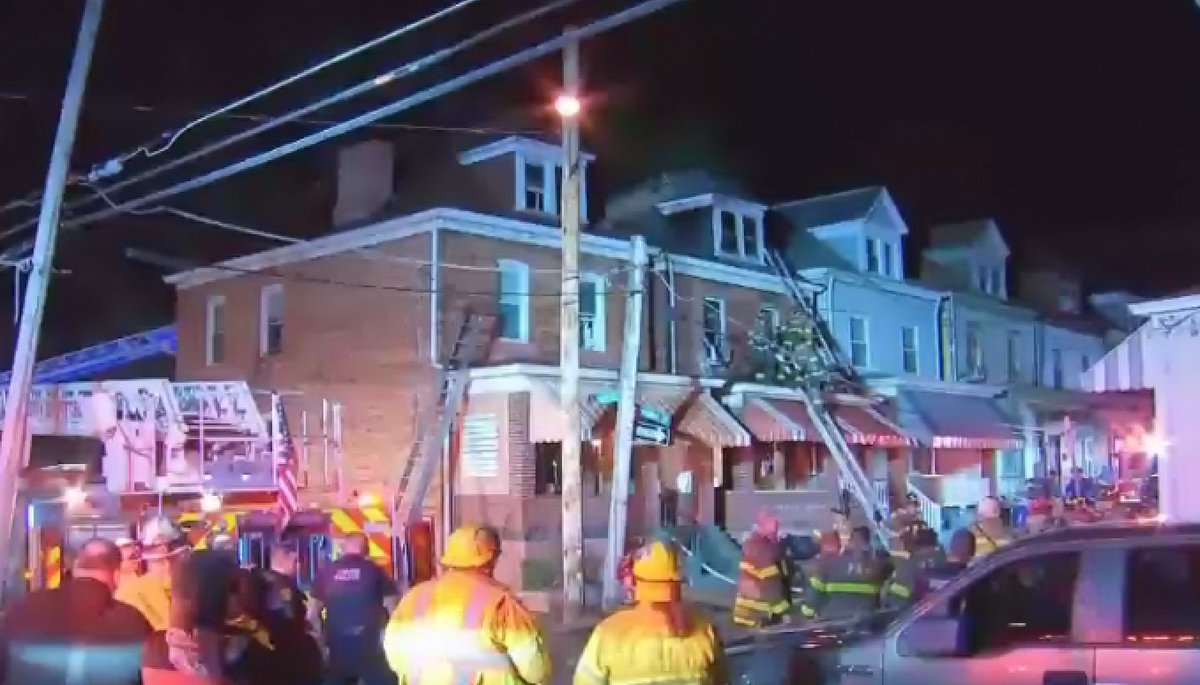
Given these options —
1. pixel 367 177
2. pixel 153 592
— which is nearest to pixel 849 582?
pixel 153 592

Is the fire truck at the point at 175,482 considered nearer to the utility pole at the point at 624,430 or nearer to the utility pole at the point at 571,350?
the utility pole at the point at 571,350

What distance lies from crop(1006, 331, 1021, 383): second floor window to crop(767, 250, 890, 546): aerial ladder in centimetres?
973

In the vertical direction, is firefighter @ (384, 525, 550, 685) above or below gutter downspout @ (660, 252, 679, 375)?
below

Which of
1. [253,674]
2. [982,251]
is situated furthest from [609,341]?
[253,674]

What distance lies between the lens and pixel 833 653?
7055 millimetres

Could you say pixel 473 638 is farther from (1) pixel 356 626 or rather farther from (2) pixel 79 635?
(1) pixel 356 626

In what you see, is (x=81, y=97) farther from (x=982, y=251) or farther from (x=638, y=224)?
(x=982, y=251)

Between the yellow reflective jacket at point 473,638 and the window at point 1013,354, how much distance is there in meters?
35.0

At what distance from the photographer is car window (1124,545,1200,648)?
19.9 ft

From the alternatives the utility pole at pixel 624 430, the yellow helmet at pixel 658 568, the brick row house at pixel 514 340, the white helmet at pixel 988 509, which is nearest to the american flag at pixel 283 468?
the brick row house at pixel 514 340

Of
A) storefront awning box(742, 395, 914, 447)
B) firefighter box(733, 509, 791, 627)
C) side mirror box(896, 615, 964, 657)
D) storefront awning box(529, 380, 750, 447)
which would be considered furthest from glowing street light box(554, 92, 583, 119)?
side mirror box(896, 615, 964, 657)

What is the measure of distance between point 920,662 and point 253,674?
10.1ft

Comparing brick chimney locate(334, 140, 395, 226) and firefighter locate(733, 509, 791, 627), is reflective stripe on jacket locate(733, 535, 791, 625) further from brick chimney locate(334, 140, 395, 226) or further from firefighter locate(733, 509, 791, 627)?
brick chimney locate(334, 140, 395, 226)

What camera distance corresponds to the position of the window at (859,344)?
31803 mm
